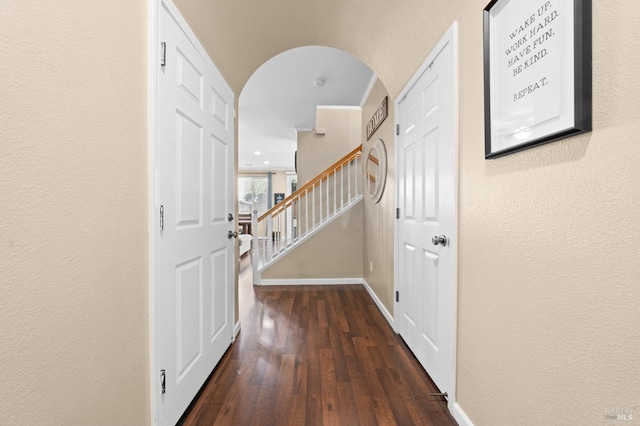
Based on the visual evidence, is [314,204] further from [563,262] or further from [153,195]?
[563,262]

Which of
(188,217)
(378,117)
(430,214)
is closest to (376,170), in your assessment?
(378,117)

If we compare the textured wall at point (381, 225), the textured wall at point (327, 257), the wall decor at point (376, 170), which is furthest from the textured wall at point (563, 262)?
the textured wall at point (327, 257)

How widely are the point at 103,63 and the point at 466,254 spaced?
66.5 inches

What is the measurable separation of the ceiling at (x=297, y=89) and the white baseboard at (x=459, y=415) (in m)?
3.45

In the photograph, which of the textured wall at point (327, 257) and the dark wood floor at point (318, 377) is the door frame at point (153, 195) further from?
the textured wall at point (327, 257)

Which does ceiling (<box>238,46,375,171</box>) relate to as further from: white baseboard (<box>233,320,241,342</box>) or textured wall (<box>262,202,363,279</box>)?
white baseboard (<box>233,320,241,342</box>)

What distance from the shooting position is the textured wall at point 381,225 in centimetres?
289

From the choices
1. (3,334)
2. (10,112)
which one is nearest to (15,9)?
(10,112)

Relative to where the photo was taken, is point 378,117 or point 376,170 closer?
point 378,117

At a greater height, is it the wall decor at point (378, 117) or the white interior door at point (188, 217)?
the wall decor at point (378, 117)

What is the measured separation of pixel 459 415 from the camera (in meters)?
1.49

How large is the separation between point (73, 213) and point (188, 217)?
0.72 meters

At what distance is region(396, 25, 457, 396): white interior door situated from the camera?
1622 mm

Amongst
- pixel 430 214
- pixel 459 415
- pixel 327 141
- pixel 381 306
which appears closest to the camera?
pixel 459 415
